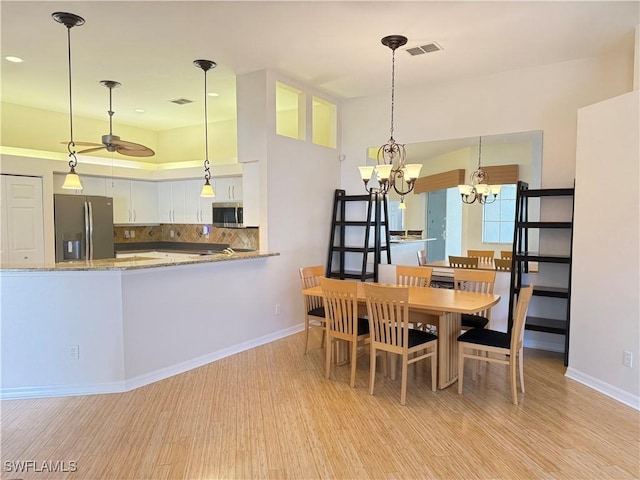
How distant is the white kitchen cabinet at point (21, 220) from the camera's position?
527 cm

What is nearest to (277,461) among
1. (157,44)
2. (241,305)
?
(241,305)

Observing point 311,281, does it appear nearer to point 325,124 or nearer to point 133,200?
point 325,124

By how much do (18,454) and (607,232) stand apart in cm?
466

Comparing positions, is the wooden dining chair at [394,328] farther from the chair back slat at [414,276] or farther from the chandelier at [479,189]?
the chandelier at [479,189]

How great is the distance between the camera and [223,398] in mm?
3449

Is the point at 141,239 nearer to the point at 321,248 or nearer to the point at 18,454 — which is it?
the point at 321,248

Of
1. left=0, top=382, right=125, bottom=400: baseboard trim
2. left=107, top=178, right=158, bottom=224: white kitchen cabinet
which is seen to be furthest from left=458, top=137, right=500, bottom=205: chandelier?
left=107, top=178, right=158, bottom=224: white kitchen cabinet

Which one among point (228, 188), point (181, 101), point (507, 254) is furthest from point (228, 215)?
point (507, 254)

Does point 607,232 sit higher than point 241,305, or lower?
higher

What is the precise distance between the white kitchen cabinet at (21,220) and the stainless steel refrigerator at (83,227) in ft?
0.77

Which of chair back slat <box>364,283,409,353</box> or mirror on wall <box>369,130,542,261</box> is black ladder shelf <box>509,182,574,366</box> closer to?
mirror on wall <box>369,130,542,261</box>

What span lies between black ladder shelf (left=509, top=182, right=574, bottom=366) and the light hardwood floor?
23.5 inches

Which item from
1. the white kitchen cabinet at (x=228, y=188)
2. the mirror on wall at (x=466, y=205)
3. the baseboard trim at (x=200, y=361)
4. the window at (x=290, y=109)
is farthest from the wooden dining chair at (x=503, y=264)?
the white kitchen cabinet at (x=228, y=188)

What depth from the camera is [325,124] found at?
627cm
